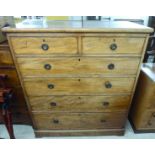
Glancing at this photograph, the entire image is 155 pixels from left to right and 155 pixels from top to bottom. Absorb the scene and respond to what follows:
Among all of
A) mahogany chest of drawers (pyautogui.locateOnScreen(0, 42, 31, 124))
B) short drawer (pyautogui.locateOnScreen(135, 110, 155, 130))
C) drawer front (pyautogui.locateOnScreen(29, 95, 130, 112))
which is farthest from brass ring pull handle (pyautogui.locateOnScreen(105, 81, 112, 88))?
mahogany chest of drawers (pyautogui.locateOnScreen(0, 42, 31, 124))

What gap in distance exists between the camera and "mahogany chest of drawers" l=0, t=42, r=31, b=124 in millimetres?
1326

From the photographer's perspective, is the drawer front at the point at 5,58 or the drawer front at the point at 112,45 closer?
the drawer front at the point at 112,45

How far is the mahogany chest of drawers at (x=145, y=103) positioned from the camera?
57.6 inches

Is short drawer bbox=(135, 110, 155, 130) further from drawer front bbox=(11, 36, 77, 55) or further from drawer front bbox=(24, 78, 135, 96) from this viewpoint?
drawer front bbox=(11, 36, 77, 55)

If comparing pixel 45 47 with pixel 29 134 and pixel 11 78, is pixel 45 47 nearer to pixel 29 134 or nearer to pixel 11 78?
pixel 11 78

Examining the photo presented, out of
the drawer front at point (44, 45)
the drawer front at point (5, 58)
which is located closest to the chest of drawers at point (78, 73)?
the drawer front at point (44, 45)

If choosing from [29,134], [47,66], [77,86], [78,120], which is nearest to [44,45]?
[47,66]

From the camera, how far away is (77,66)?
1228mm

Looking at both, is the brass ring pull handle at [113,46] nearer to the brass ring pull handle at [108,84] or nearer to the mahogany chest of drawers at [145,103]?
the brass ring pull handle at [108,84]

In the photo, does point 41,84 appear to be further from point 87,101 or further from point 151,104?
point 151,104

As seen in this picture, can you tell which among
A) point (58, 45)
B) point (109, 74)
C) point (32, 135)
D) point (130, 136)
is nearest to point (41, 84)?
point (58, 45)

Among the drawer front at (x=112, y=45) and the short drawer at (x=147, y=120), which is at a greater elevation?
the drawer front at (x=112, y=45)

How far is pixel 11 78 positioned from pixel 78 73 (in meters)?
0.66
